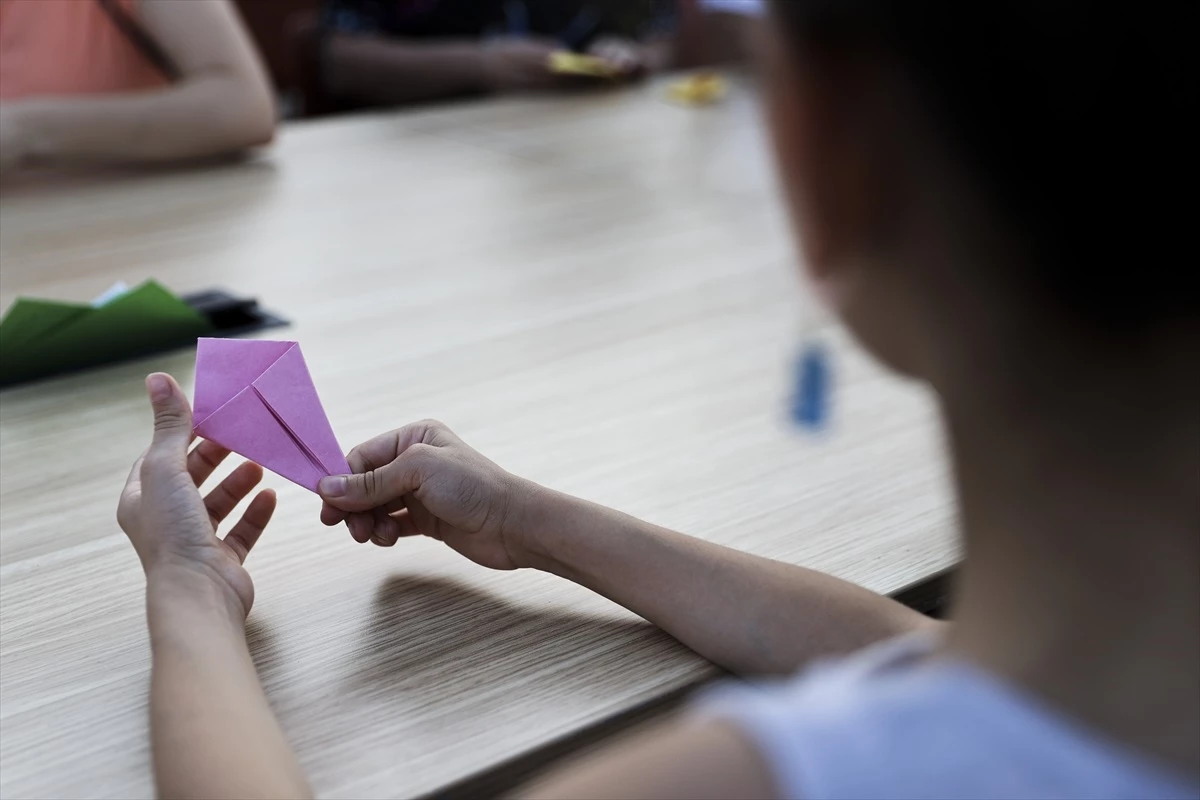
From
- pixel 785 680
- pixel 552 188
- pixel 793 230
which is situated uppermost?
pixel 793 230

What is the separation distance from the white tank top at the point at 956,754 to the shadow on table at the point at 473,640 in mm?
249

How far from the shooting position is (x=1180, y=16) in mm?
364

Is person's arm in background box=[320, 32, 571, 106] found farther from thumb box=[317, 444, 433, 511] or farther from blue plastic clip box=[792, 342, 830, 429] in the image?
blue plastic clip box=[792, 342, 830, 429]

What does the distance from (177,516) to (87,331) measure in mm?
382

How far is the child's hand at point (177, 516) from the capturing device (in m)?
0.68

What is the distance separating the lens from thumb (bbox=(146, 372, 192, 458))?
718mm

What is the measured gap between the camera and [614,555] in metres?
0.73

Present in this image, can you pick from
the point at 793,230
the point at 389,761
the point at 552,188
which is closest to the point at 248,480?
the point at 389,761

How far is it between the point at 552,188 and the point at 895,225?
118 cm

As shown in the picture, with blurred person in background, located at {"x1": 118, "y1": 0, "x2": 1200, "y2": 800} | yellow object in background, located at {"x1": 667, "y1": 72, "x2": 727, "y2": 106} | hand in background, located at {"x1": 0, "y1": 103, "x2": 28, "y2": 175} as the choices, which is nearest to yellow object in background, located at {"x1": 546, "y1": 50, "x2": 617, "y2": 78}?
yellow object in background, located at {"x1": 667, "y1": 72, "x2": 727, "y2": 106}

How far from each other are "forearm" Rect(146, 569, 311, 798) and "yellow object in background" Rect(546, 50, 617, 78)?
5.20 feet

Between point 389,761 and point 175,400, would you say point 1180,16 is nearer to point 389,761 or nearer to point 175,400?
point 389,761

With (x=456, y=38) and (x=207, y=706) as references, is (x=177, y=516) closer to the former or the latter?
(x=207, y=706)

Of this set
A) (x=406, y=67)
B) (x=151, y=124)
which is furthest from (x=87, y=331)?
(x=406, y=67)
